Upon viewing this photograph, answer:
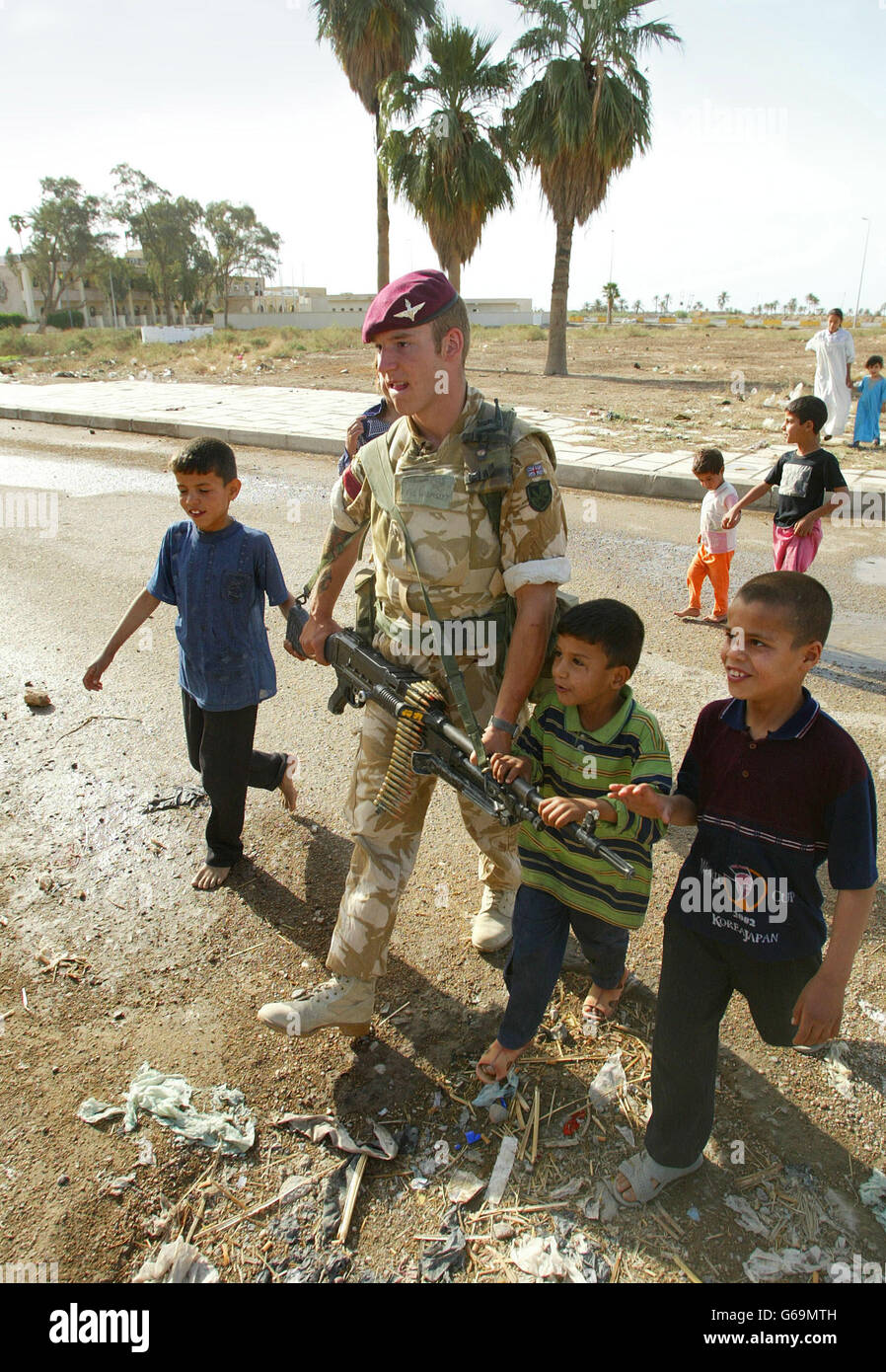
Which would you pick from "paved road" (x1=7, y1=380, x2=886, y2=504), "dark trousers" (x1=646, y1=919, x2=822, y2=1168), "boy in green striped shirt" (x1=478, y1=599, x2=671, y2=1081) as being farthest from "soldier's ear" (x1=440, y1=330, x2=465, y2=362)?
"paved road" (x1=7, y1=380, x2=886, y2=504)

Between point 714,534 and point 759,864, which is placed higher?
Result: point 714,534

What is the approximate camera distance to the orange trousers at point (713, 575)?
5656mm

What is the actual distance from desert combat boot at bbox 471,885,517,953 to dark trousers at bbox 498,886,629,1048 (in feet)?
1.77

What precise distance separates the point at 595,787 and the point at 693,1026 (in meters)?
0.60

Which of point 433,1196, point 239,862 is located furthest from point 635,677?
point 433,1196

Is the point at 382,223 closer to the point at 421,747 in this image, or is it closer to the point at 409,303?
the point at 409,303

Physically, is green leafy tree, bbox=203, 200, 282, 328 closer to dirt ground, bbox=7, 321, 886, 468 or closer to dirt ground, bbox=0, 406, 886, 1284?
dirt ground, bbox=7, 321, 886, 468

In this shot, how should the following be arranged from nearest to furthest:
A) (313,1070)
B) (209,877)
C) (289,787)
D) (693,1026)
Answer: (693,1026), (313,1070), (209,877), (289,787)

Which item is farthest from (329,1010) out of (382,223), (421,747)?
(382,223)

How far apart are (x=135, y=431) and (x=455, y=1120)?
13710 mm

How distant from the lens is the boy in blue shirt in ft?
9.97

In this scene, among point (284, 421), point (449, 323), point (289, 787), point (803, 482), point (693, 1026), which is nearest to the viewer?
point (693, 1026)

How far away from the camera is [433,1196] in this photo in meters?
2.03

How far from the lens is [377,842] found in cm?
246
